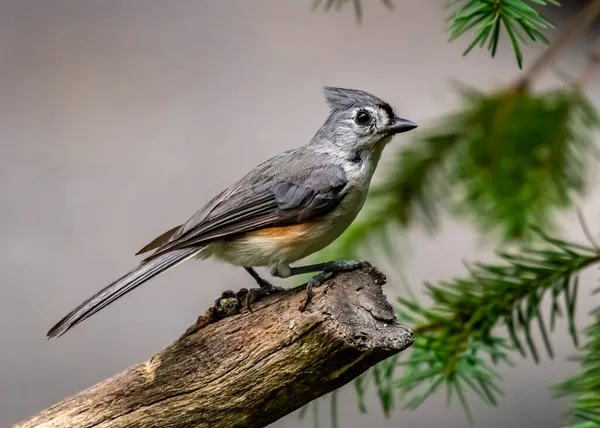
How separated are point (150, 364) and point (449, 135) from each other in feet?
2.01

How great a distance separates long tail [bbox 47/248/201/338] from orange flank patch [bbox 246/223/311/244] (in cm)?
9

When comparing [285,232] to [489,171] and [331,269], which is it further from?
[489,171]

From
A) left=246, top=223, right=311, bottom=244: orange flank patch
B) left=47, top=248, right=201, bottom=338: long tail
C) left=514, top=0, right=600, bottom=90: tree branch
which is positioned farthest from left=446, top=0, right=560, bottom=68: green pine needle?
left=47, top=248, right=201, bottom=338: long tail

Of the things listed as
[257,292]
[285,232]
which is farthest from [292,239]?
[257,292]

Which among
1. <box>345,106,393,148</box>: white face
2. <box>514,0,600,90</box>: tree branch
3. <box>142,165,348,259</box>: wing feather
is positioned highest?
<box>345,106,393,148</box>: white face

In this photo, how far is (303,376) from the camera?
0.74 metres

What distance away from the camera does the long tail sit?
34.2 inches

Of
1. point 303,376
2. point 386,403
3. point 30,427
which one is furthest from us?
point 386,403

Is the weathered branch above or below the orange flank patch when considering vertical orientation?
below

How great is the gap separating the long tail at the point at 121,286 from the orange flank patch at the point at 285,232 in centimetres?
9

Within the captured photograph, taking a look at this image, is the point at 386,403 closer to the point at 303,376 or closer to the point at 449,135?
the point at 303,376

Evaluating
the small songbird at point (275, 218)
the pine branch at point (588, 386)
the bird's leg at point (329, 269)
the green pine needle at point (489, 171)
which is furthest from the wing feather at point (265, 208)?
the pine branch at point (588, 386)

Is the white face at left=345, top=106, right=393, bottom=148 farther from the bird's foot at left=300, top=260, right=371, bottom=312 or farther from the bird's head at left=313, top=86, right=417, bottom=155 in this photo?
the bird's foot at left=300, top=260, right=371, bottom=312

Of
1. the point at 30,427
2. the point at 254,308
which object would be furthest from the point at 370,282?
the point at 30,427
